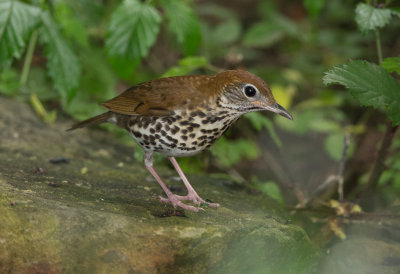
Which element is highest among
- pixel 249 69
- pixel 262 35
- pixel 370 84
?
pixel 262 35

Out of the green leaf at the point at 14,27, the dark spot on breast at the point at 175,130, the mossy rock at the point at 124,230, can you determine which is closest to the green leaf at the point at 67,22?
the green leaf at the point at 14,27

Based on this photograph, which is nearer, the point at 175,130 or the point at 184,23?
the point at 175,130

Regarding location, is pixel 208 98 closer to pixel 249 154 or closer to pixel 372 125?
pixel 249 154

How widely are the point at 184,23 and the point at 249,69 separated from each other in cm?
236

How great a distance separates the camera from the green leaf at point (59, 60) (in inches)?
164

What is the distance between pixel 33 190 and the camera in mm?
2924

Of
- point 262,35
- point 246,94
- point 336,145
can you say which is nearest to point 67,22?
point 246,94

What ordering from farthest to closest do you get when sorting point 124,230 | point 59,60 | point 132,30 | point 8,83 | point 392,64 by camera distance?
point 8,83
point 59,60
point 132,30
point 392,64
point 124,230

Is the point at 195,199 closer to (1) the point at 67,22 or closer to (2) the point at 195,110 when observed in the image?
(2) the point at 195,110

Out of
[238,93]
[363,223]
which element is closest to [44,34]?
[238,93]

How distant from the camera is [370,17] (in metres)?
3.19

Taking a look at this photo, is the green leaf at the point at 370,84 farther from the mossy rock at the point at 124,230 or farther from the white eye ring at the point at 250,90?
the mossy rock at the point at 124,230

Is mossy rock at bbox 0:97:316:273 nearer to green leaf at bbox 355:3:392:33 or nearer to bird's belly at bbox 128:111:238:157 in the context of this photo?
bird's belly at bbox 128:111:238:157

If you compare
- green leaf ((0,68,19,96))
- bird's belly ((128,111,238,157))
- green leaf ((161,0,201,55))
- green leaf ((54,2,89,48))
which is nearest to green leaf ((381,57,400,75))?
bird's belly ((128,111,238,157))
